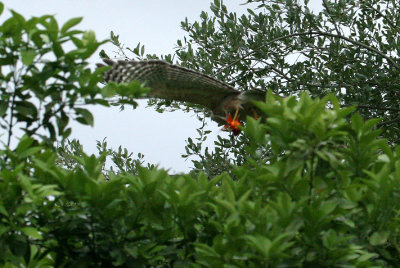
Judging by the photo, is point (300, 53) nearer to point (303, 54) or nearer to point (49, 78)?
point (303, 54)

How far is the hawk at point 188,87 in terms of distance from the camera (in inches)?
174

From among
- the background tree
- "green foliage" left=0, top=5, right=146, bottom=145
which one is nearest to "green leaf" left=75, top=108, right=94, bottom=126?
"green foliage" left=0, top=5, right=146, bottom=145

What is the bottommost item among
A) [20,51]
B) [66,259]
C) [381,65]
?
[66,259]

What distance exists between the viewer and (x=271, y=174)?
353 cm

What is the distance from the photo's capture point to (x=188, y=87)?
4715mm

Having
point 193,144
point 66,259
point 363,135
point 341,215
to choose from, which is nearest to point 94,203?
point 66,259

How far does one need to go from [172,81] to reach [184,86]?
0.14 metres

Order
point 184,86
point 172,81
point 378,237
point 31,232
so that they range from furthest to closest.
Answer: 1. point 184,86
2. point 172,81
3. point 378,237
4. point 31,232

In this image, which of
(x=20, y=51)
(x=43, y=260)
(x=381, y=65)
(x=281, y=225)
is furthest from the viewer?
(x=381, y=65)

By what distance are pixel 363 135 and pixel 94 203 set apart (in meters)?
1.45

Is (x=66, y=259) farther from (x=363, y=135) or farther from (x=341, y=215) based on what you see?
(x=363, y=135)

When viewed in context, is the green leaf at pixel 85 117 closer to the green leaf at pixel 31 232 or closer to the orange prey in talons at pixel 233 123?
the green leaf at pixel 31 232

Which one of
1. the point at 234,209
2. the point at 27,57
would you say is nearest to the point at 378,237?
the point at 234,209

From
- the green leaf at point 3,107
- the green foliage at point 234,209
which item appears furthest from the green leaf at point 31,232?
the green leaf at point 3,107
